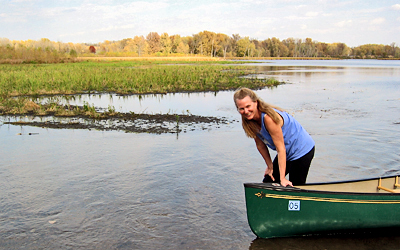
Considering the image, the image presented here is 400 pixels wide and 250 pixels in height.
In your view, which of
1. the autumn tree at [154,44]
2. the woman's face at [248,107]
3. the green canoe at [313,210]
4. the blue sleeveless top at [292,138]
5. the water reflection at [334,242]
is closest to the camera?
the woman's face at [248,107]

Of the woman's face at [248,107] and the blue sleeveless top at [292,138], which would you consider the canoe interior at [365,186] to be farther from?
the woman's face at [248,107]

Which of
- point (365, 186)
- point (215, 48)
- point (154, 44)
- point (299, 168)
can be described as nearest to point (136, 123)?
point (365, 186)

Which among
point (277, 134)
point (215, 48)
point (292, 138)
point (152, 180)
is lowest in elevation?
point (152, 180)

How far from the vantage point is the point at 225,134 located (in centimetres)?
1117

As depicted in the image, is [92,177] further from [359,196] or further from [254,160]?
[359,196]

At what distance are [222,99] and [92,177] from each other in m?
12.9

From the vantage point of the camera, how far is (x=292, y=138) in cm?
427

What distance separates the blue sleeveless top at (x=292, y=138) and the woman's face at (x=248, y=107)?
0.65 ft

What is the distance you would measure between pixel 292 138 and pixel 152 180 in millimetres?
3581

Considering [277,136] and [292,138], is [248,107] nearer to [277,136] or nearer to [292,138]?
[277,136]

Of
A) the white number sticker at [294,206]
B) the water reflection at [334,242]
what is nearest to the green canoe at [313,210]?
the white number sticker at [294,206]

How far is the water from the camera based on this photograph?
4.91 metres

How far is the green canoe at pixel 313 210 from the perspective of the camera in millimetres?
Result: 4332

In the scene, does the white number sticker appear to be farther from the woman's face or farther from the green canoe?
the woman's face
